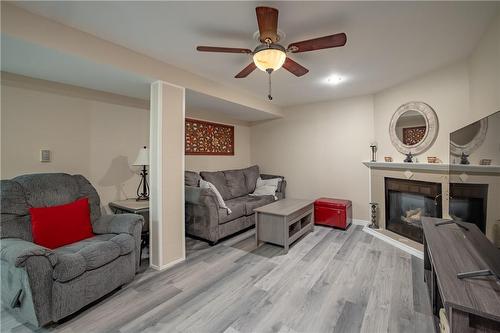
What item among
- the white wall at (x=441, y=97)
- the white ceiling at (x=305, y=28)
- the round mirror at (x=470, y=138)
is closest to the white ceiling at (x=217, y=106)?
the white ceiling at (x=305, y=28)

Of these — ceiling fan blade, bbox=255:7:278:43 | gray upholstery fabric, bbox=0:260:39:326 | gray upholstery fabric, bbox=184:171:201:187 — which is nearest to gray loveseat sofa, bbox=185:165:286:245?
gray upholstery fabric, bbox=184:171:201:187

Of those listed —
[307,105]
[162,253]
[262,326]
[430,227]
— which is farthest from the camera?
[307,105]

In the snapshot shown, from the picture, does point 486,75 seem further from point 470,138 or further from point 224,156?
point 224,156

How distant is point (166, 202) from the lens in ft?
8.36

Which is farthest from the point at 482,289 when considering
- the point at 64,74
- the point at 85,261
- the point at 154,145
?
the point at 64,74

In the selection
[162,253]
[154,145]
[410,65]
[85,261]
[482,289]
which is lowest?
[162,253]

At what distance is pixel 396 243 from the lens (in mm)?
3084

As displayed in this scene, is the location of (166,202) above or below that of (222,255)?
above

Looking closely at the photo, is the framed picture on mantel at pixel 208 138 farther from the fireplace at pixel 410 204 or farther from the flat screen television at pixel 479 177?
the flat screen television at pixel 479 177

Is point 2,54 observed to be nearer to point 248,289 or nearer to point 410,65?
point 248,289

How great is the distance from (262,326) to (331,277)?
1006mm

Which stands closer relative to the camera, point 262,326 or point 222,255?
point 262,326

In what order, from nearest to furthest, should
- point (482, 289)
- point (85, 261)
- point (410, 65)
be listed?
1. point (482, 289)
2. point (85, 261)
3. point (410, 65)

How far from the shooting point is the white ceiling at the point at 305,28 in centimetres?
164
